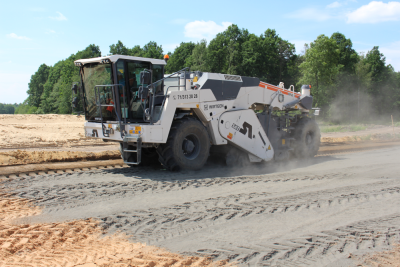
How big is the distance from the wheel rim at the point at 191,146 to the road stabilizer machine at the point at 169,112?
0.08 ft

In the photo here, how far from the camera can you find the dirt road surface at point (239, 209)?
3982mm

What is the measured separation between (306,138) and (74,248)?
31.9ft

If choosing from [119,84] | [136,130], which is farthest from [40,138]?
[136,130]

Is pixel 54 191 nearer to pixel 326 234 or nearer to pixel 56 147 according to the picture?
pixel 326 234

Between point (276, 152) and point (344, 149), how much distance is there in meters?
5.28

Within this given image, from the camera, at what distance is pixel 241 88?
31.1 ft

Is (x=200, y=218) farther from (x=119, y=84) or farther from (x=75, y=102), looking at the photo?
(x=75, y=102)

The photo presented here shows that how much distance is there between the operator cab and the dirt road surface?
1491mm

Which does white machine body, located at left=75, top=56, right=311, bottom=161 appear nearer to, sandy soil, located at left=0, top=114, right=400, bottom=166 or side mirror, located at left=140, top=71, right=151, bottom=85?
side mirror, located at left=140, top=71, right=151, bottom=85

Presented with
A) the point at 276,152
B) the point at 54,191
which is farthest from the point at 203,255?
the point at 276,152

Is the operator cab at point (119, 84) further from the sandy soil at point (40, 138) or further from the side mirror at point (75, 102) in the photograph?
the sandy soil at point (40, 138)

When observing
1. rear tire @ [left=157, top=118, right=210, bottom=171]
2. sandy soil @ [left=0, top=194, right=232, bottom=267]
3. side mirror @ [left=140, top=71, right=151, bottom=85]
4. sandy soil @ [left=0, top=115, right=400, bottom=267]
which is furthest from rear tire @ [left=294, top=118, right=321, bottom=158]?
sandy soil @ [left=0, top=194, right=232, bottom=267]

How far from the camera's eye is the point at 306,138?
12.0 m

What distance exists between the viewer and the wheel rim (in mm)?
8367
